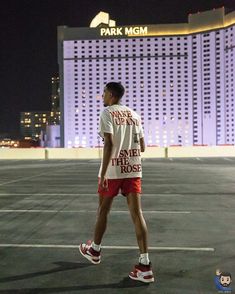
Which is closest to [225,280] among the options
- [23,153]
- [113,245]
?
[113,245]

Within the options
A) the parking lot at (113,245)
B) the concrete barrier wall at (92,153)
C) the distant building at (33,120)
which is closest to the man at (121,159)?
the parking lot at (113,245)

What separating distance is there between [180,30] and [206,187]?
355 ft

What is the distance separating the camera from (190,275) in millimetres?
4574

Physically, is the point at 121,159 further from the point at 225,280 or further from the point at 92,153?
the point at 92,153

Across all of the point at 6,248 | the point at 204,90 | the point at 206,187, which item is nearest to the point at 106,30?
the point at 204,90

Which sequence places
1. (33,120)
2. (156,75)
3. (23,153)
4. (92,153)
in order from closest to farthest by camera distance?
1. (23,153)
2. (92,153)
3. (156,75)
4. (33,120)

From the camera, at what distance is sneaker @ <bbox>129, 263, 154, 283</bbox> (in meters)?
4.37

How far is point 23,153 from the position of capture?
41.1 meters

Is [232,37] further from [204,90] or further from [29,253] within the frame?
[29,253]

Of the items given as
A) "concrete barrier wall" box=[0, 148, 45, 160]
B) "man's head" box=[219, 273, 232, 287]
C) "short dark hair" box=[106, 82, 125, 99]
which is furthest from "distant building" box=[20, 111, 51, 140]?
"man's head" box=[219, 273, 232, 287]

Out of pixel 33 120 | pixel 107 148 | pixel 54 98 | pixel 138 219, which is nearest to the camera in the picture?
pixel 107 148

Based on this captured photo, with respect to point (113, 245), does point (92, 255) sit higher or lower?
higher

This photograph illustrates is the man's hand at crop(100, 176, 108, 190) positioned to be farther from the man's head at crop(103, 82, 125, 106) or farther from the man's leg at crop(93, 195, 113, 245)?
the man's head at crop(103, 82, 125, 106)

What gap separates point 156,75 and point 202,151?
77813mm
